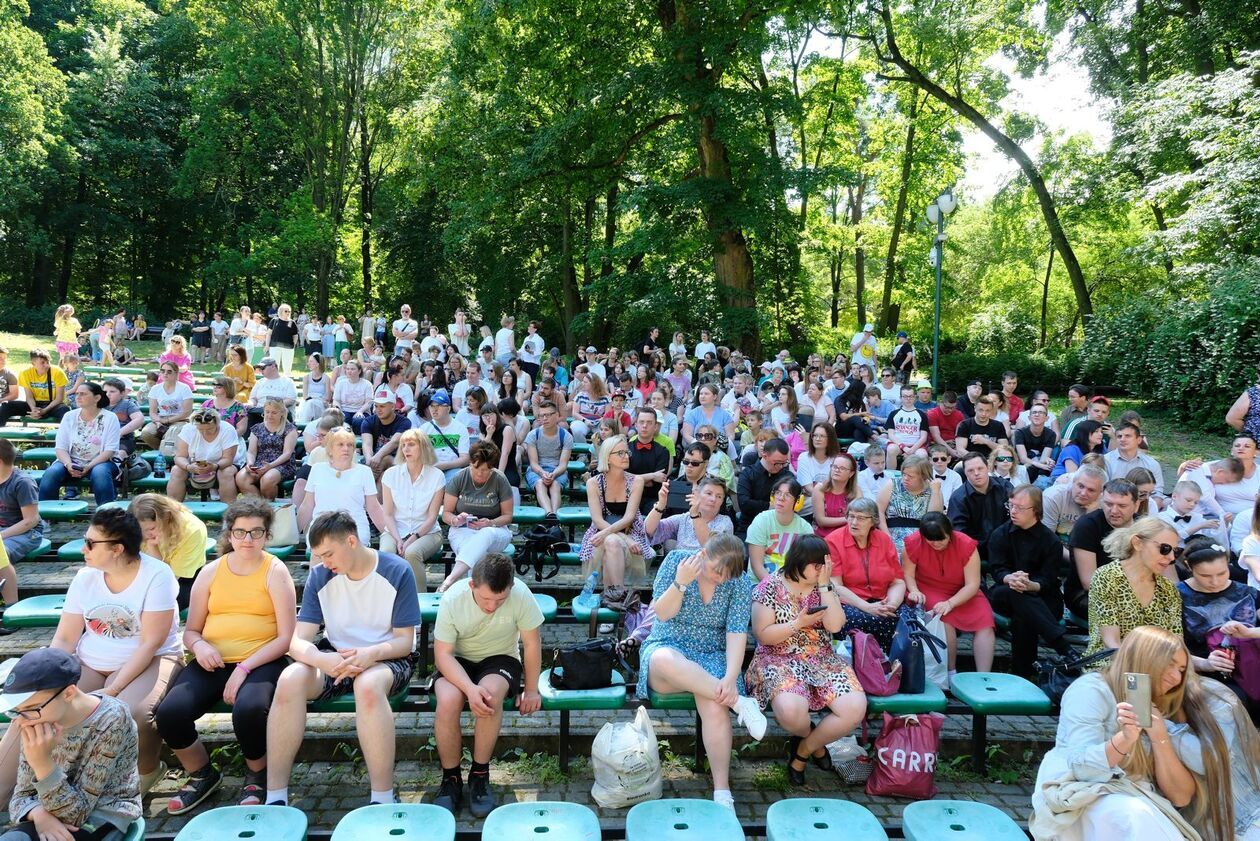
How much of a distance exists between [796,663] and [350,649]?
7.46ft

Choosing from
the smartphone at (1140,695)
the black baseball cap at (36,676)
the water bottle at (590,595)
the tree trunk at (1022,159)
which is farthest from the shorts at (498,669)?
the tree trunk at (1022,159)

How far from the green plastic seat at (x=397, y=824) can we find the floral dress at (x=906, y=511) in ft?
14.0

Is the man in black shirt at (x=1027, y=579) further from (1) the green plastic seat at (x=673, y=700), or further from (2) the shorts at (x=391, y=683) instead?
(2) the shorts at (x=391, y=683)

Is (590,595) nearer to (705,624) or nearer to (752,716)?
(705,624)

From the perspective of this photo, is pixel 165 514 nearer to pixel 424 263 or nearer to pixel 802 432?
pixel 802 432

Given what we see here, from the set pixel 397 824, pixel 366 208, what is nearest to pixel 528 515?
pixel 397 824

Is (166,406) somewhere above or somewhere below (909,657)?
above

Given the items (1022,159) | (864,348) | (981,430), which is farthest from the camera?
(1022,159)

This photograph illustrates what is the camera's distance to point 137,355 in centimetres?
2084

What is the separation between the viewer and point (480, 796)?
3811mm

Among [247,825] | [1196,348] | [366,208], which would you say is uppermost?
[366,208]

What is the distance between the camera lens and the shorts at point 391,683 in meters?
3.84

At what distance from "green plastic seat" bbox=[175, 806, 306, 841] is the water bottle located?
2.16 m

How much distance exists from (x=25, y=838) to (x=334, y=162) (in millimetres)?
29800
